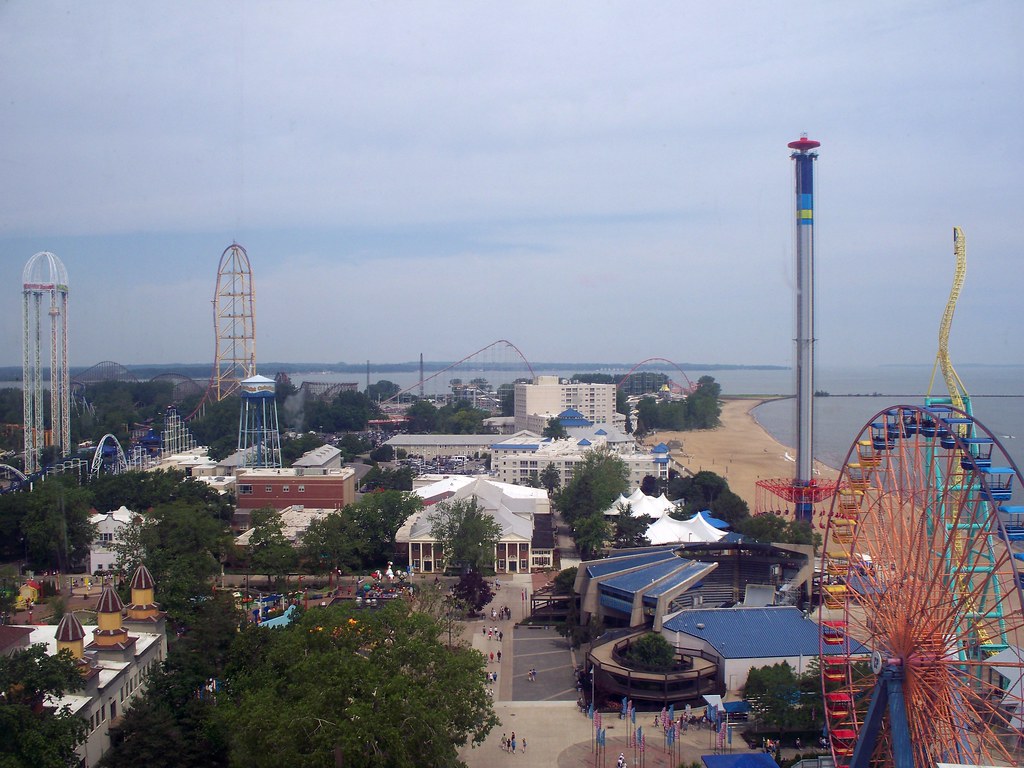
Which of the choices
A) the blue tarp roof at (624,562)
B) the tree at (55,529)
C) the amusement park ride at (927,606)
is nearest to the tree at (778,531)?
the blue tarp roof at (624,562)

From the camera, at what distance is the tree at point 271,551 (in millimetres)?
18750

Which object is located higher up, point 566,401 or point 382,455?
point 566,401

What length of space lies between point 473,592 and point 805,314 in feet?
40.3

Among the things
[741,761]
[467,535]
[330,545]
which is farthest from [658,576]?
[330,545]

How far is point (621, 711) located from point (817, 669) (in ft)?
8.78

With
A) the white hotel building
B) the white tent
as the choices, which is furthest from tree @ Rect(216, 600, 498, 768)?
the white hotel building

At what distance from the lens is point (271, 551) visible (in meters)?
18.8

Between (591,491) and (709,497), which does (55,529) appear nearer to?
(591,491)

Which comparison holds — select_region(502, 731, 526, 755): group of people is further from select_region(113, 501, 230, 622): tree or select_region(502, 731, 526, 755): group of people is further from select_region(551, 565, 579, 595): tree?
select_region(551, 565, 579, 595): tree

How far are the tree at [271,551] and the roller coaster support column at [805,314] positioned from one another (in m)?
12.8

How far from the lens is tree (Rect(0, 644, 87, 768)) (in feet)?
29.3

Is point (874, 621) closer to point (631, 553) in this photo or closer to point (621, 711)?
point (621, 711)

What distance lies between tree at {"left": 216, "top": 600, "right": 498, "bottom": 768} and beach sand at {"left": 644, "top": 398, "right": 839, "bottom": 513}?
2150 centimetres

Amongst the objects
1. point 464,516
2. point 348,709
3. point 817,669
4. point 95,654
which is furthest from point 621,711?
point 464,516
